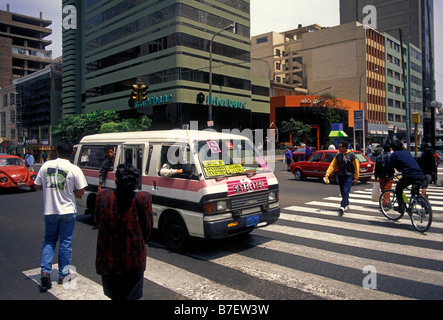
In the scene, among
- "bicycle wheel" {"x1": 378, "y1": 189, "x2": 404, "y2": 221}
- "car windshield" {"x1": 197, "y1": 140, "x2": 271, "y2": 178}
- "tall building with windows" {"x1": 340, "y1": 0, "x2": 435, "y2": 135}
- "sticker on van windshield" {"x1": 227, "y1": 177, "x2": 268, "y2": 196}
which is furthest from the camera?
"tall building with windows" {"x1": 340, "y1": 0, "x2": 435, "y2": 135}

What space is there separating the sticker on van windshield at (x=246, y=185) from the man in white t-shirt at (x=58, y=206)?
2.44 meters

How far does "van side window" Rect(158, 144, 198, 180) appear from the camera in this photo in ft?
19.9

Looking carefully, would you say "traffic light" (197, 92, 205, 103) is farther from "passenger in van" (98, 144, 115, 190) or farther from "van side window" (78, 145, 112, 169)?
"passenger in van" (98, 144, 115, 190)

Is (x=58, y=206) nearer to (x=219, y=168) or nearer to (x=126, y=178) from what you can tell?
(x=126, y=178)

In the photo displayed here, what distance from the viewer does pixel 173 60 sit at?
41156 millimetres

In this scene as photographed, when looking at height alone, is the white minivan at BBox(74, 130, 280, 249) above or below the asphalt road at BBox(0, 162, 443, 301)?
above

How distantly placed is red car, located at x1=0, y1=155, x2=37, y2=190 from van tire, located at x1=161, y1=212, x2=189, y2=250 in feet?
34.4

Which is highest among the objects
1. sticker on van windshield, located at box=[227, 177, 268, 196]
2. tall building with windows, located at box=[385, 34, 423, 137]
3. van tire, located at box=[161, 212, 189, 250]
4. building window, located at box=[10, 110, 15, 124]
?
tall building with windows, located at box=[385, 34, 423, 137]

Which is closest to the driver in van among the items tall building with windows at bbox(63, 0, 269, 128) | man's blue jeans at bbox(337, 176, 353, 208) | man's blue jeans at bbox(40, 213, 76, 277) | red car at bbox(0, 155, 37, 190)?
man's blue jeans at bbox(40, 213, 76, 277)

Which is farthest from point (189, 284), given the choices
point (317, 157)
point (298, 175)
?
point (298, 175)

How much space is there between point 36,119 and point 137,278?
7808 centimetres

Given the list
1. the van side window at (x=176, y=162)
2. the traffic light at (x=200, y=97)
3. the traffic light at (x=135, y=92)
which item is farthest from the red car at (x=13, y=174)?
the traffic light at (x=200, y=97)

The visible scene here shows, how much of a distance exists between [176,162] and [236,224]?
157cm
